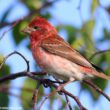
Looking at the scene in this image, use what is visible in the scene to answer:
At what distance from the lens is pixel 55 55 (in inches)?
254

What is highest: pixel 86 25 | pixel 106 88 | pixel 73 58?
pixel 86 25

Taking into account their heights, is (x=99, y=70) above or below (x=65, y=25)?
below

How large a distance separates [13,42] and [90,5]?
1199 millimetres

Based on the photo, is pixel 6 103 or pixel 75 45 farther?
pixel 75 45

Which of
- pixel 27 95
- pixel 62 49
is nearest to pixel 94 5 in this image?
pixel 62 49

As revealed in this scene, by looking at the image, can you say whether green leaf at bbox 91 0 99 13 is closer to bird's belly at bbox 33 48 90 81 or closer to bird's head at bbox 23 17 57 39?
bird's head at bbox 23 17 57 39

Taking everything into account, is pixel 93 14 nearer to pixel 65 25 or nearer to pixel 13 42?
pixel 65 25

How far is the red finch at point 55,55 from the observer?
597 centimetres

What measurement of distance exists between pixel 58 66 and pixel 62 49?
1.97 feet

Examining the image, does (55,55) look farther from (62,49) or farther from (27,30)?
(27,30)

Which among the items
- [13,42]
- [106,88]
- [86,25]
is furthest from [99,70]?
[13,42]

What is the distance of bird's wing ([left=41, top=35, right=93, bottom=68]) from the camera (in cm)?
627

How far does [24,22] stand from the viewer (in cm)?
665

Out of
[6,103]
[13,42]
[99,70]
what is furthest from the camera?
[13,42]
